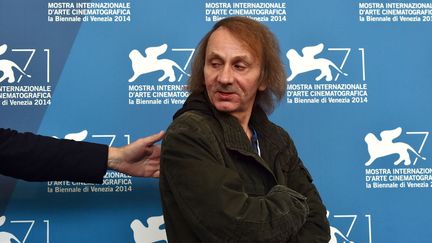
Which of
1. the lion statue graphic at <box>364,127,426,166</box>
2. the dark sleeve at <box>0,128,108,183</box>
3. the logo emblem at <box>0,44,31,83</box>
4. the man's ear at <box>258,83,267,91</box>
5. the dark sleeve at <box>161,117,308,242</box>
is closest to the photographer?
the dark sleeve at <box>161,117,308,242</box>

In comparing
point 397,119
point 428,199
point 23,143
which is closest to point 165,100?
point 23,143

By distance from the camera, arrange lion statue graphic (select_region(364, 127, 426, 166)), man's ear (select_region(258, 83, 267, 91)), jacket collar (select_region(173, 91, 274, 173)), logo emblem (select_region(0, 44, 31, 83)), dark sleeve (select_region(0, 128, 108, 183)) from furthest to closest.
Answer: lion statue graphic (select_region(364, 127, 426, 166)) → logo emblem (select_region(0, 44, 31, 83)) → dark sleeve (select_region(0, 128, 108, 183)) → man's ear (select_region(258, 83, 267, 91)) → jacket collar (select_region(173, 91, 274, 173))

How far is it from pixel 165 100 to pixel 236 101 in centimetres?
50

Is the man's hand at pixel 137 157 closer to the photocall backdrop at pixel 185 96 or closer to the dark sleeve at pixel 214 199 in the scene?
the photocall backdrop at pixel 185 96

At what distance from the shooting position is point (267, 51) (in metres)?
1.17

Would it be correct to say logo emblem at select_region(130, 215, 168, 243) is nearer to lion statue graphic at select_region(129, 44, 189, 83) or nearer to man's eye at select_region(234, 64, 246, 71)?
lion statue graphic at select_region(129, 44, 189, 83)

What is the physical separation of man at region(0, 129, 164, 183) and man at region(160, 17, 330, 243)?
1.21 ft

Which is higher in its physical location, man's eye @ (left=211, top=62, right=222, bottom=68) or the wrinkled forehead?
the wrinkled forehead

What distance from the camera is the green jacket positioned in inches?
37.7

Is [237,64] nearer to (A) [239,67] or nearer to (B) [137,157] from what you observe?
(A) [239,67]

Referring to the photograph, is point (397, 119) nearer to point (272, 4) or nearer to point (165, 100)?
point (272, 4)

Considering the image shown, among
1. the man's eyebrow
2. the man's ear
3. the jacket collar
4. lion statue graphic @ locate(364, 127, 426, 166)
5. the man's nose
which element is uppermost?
the man's eyebrow

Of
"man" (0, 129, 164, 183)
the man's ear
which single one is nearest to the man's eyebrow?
the man's ear

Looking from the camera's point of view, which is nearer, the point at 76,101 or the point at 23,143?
the point at 23,143
